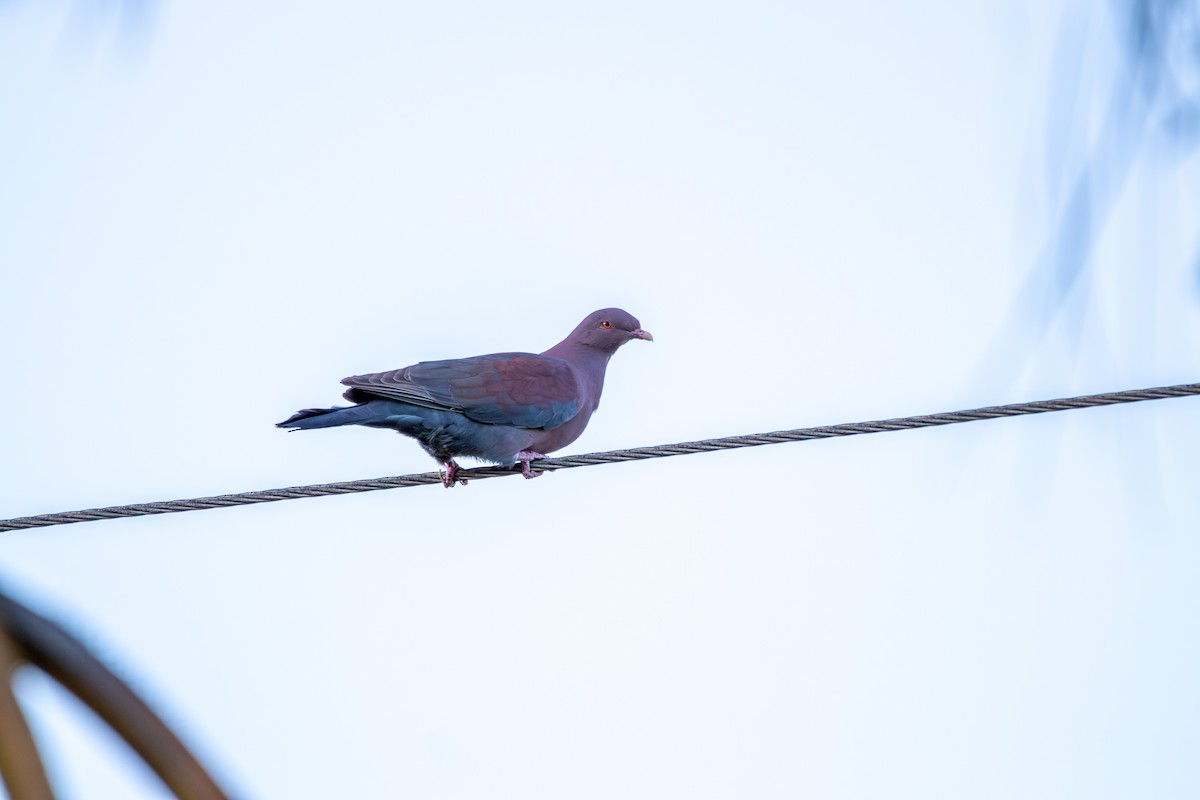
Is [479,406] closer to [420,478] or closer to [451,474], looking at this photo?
[451,474]

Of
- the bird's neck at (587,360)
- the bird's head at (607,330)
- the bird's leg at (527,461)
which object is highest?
the bird's head at (607,330)

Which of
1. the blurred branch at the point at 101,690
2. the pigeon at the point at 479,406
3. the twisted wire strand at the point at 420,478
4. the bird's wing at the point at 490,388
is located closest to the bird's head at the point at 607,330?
the pigeon at the point at 479,406

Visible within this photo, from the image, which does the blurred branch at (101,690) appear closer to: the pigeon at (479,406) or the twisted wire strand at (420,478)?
the twisted wire strand at (420,478)

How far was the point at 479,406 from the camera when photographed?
20.2ft

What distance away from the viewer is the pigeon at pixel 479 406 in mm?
5902

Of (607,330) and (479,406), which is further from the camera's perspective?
(607,330)

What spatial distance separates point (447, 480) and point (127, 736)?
18.0 feet

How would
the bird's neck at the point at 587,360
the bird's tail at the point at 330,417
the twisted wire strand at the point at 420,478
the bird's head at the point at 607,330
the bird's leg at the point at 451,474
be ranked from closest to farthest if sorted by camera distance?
the twisted wire strand at the point at 420,478
the bird's tail at the point at 330,417
the bird's leg at the point at 451,474
the bird's neck at the point at 587,360
the bird's head at the point at 607,330

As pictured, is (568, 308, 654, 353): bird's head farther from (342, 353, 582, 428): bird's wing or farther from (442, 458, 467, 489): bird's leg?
(442, 458, 467, 489): bird's leg

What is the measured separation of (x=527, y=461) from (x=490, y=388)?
0.39m

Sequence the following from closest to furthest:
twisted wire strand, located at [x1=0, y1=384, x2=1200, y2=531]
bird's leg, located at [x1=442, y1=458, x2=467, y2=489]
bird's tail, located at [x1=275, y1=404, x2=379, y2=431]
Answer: twisted wire strand, located at [x1=0, y1=384, x2=1200, y2=531], bird's tail, located at [x1=275, y1=404, x2=379, y2=431], bird's leg, located at [x1=442, y1=458, x2=467, y2=489]

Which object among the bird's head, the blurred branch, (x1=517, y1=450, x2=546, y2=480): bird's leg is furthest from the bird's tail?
the blurred branch

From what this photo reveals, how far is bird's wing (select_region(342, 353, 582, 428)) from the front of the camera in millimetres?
5926

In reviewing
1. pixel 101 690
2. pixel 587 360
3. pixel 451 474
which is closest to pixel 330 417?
pixel 451 474
